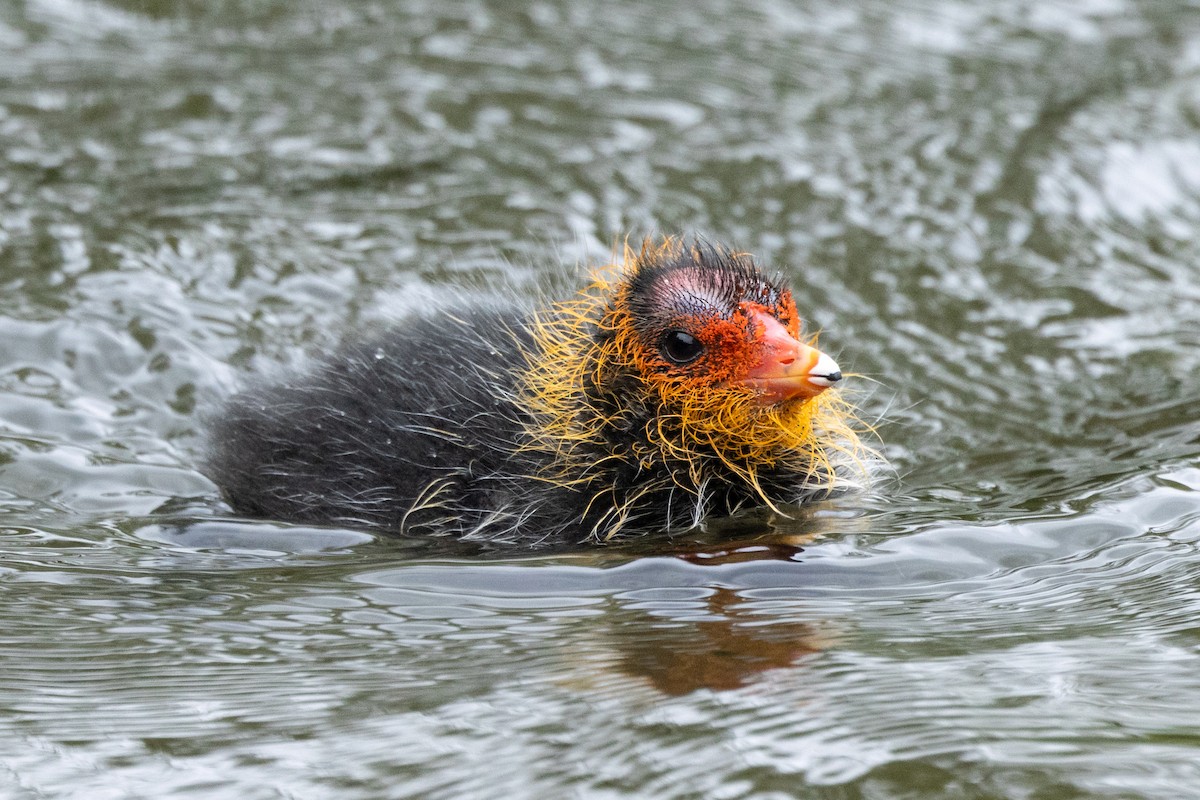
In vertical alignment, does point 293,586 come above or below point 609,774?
above

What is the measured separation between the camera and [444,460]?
4543 mm

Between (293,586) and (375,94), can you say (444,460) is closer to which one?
(293,586)

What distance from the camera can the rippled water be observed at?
9.55 feet

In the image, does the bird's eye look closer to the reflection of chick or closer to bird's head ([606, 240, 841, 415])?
bird's head ([606, 240, 841, 415])

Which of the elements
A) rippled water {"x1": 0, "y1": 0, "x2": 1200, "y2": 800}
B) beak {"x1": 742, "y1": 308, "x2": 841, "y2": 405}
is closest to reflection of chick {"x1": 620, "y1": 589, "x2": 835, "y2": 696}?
rippled water {"x1": 0, "y1": 0, "x2": 1200, "y2": 800}

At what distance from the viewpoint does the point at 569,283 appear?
17.3 feet

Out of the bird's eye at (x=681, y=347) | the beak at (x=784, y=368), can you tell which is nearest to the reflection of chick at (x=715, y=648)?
the beak at (x=784, y=368)

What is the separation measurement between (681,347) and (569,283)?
1091mm

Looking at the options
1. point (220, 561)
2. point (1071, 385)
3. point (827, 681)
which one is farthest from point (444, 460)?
point (1071, 385)

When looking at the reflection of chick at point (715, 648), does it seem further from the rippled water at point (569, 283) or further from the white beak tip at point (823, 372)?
the white beak tip at point (823, 372)

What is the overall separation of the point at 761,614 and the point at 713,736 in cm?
71

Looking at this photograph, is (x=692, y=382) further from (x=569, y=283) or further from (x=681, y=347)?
(x=569, y=283)

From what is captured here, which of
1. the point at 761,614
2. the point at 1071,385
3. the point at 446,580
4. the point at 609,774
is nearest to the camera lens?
the point at 609,774

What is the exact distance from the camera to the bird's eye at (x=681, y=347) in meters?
4.23
